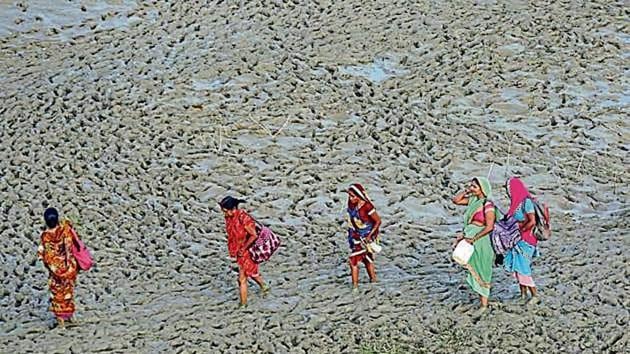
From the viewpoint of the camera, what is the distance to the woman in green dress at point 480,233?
945cm

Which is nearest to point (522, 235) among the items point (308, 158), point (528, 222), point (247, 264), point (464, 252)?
point (528, 222)

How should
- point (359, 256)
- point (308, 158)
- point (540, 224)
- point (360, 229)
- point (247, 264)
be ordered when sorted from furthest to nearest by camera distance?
point (308, 158) → point (359, 256) → point (360, 229) → point (247, 264) → point (540, 224)

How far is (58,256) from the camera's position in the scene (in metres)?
9.34

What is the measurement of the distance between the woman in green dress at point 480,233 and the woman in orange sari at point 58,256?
3263 mm

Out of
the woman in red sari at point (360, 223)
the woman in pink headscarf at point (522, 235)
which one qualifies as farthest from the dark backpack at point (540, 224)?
the woman in red sari at point (360, 223)

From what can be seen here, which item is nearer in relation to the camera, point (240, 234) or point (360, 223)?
point (240, 234)

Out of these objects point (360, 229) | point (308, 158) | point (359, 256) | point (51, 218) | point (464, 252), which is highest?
point (308, 158)

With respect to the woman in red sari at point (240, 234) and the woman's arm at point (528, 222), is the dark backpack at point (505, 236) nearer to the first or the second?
the woman's arm at point (528, 222)

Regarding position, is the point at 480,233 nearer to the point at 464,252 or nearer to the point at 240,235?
the point at 464,252

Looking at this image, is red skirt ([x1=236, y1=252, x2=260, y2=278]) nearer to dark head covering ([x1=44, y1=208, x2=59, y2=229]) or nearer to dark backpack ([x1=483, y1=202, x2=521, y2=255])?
dark head covering ([x1=44, y1=208, x2=59, y2=229])

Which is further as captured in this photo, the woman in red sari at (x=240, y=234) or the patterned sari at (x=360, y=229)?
the patterned sari at (x=360, y=229)

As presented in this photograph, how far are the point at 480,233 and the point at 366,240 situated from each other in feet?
3.29

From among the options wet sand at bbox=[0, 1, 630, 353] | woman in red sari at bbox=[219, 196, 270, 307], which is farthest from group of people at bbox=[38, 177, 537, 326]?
wet sand at bbox=[0, 1, 630, 353]

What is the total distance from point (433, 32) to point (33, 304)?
7.69 m
